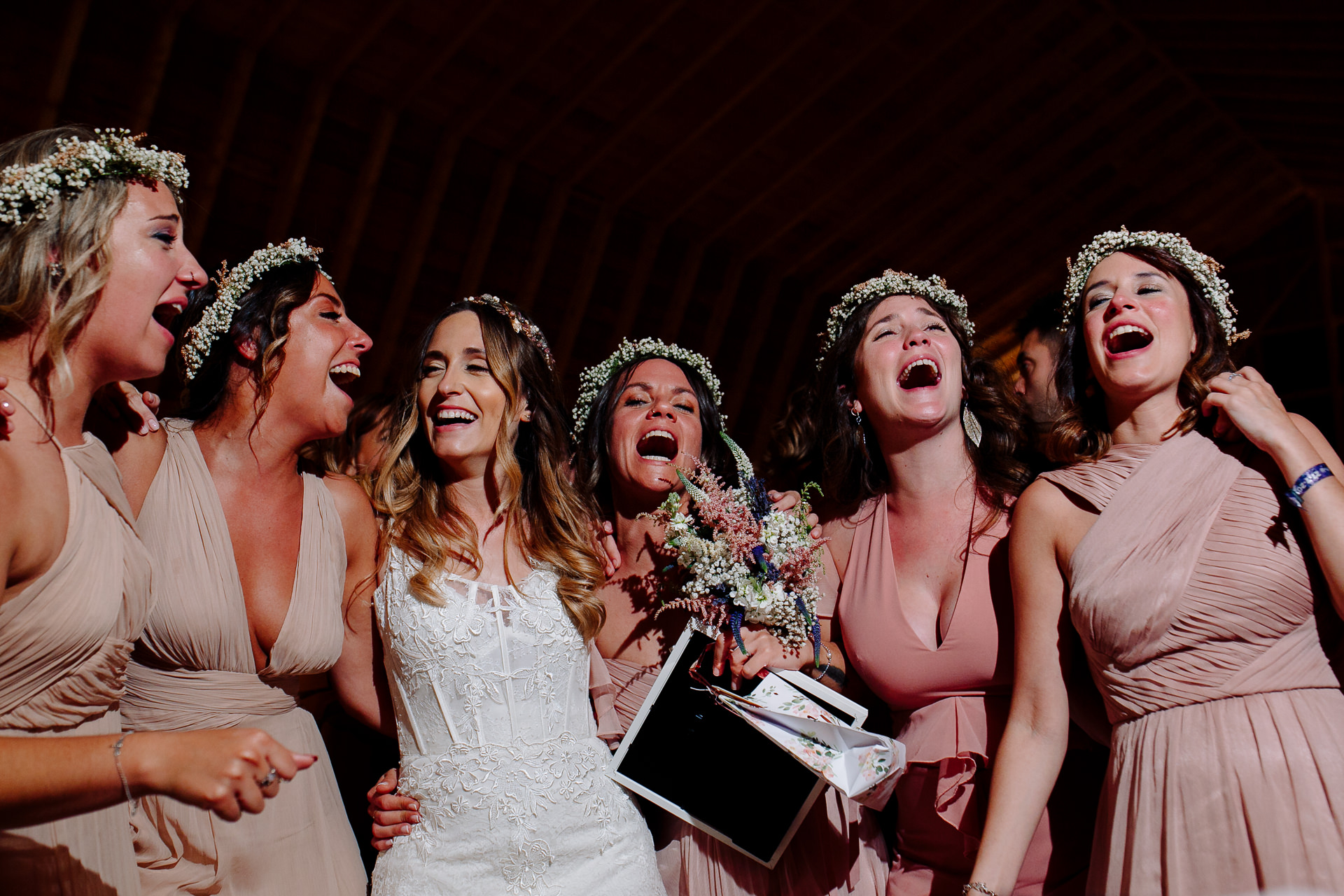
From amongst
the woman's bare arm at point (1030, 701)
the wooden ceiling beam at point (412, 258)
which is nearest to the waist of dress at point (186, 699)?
the woman's bare arm at point (1030, 701)

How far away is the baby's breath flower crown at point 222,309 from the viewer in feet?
9.59

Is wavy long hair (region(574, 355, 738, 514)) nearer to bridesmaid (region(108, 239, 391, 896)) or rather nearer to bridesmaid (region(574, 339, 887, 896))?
bridesmaid (region(574, 339, 887, 896))

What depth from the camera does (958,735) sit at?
2902 millimetres

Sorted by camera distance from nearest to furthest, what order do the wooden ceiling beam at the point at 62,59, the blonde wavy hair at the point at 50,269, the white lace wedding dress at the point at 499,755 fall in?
the blonde wavy hair at the point at 50,269 < the white lace wedding dress at the point at 499,755 < the wooden ceiling beam at the point at 62,59

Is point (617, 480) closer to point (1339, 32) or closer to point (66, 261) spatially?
→ point (66, 261)

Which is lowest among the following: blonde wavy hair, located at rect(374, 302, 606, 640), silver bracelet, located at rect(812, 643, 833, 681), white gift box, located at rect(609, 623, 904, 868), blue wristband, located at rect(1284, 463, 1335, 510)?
white gift box, located at rect(609, 623, 904, 868)

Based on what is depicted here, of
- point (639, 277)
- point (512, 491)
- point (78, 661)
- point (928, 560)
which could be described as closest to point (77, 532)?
point (78, 661)

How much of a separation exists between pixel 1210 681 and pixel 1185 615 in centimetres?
15

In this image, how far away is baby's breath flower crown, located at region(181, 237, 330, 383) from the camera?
2922mm

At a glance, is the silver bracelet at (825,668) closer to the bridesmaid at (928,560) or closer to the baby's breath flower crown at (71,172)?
the bridesmaid at (928,560)

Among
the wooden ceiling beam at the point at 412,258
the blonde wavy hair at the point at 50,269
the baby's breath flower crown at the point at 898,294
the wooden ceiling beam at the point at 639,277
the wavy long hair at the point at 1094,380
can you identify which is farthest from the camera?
the wooden ceiling beam at the point at 639,277

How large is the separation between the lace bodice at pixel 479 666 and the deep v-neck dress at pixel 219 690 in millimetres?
191

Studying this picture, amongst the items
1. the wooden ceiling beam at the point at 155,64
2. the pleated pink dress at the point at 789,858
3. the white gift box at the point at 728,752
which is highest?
the wooden ceiling beam at the point at 155,64

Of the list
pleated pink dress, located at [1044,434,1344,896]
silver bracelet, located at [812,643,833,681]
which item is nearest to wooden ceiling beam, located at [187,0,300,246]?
silver bracelet, located at [812,643,833,681]
